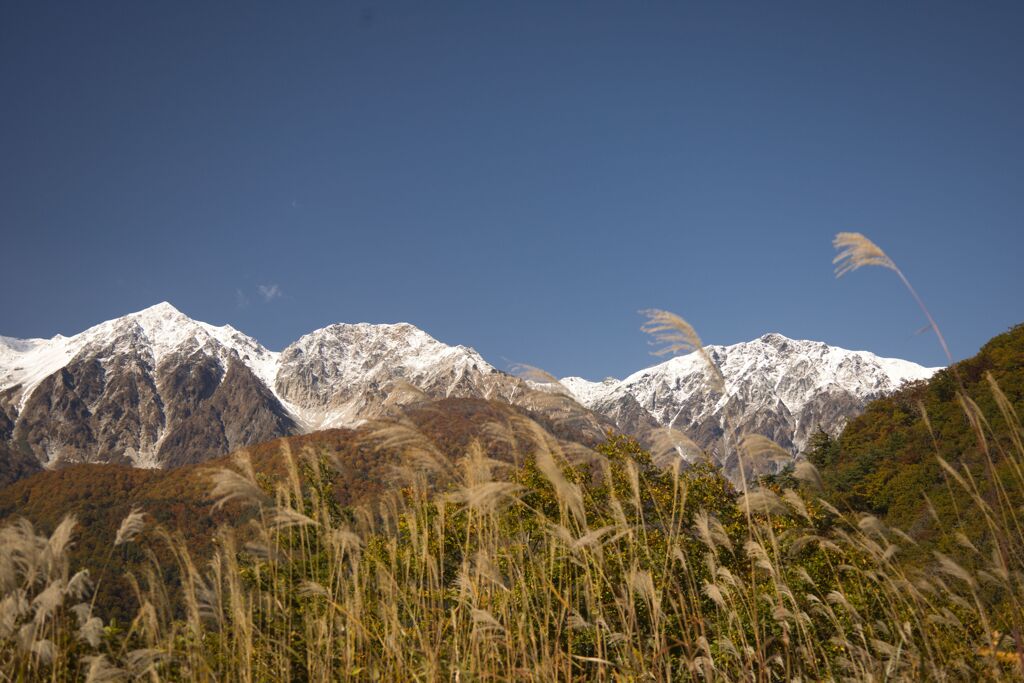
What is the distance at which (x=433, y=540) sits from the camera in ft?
15.9

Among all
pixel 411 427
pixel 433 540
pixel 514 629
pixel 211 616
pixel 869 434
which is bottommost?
pixel 514 629

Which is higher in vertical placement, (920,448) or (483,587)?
(920,448)

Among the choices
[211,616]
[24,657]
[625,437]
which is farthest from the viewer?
[625,437]

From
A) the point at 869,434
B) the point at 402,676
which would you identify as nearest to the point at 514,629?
the point at 402,676

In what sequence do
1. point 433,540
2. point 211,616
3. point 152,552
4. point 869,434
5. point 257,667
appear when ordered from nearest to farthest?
point 211,616 < point 257,667 < point 152,552 < point 433,540 < point 869,434

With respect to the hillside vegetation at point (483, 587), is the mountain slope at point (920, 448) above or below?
above

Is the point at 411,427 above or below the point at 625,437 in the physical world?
below

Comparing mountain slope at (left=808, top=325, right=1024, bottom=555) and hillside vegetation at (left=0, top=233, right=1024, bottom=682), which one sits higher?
mountain slope at (left=808, top=325, right=1024, bottom=555)

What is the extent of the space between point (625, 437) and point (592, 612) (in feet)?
47.1

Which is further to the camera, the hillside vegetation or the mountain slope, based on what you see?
the mountain slope

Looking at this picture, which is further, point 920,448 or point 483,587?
point 920,448

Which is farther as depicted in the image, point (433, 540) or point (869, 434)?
point (869, 434)

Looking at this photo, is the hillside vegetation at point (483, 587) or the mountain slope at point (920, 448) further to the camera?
the mountain slope at point (920, 448)

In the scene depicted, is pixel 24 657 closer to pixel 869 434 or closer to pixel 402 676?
pixel 402 676
